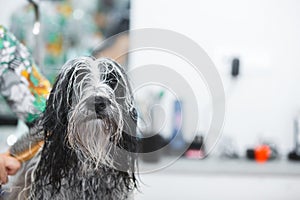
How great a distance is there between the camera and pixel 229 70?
1513 millimetres

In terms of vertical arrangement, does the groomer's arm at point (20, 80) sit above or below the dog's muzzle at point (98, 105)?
above

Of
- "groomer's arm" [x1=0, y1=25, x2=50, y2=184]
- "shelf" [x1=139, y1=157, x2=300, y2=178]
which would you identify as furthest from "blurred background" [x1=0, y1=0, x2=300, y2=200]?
"groomer's arm" [x1=0, y1=25, x2=50, y2=184]

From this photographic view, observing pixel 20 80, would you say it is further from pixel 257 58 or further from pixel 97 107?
pixel 257 58

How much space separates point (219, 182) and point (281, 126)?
1.52 ft

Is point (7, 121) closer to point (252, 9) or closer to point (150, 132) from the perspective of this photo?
point (150, 132)

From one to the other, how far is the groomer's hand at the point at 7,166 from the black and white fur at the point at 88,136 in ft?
0.12

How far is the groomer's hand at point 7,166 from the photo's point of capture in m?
0.56

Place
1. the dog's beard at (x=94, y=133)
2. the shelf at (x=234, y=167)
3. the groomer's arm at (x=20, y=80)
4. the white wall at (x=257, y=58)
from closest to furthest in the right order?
the dog's beard at (x=94, y=133), the groomer's arm at (x=20, y=80), the shelf at (x=234, y=167), the white wall at (x=257, y=58)

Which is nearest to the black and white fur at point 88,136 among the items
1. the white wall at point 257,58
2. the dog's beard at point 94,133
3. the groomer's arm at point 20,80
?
the dog's beard at point 94,133

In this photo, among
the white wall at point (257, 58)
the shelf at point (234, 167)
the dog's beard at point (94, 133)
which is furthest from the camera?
the white wall at point (257, 58)

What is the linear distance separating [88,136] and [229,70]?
1.10 m

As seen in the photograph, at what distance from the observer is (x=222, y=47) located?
150cm

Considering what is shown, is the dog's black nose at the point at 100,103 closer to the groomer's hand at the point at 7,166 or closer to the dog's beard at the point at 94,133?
the dog's beard at the point at 94,133

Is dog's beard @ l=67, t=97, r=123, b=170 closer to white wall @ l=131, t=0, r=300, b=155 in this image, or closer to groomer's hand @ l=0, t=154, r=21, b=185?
groomer's hand @ l=0, t=154, r=21, b=185
